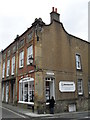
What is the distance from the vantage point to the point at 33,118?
1292 cm

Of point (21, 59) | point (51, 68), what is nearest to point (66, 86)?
point (51, 68)

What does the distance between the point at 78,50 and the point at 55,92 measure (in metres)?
6.39

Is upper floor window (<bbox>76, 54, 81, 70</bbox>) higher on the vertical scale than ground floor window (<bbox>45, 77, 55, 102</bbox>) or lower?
higher

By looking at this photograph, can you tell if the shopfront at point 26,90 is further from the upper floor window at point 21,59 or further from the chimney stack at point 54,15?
the chimney stack at point 54,15

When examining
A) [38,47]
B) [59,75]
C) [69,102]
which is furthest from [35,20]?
[69,102]

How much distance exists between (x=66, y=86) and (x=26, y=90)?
14.0ft

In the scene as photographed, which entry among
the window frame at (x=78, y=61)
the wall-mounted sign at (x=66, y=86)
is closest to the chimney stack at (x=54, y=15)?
the window frame at (x=78, y=61)

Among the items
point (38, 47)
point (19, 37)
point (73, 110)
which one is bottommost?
point (73, 110)

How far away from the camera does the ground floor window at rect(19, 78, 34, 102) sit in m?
16.9

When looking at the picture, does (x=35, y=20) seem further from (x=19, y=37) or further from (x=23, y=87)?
(x=23, y=87)

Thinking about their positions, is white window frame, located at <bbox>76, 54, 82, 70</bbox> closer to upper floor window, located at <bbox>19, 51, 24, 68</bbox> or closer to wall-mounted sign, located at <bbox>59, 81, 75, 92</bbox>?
wall-mounted sign, located at <bbox>59, 81, 75, 92</bbox>

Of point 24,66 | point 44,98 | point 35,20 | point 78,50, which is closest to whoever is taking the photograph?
point 44,98

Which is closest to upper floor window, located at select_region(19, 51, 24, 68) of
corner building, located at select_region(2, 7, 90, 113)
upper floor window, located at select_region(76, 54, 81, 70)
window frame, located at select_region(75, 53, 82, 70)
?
corner building, located at select_region(2, 7, 90, 113)

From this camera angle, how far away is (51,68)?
1667 cm
